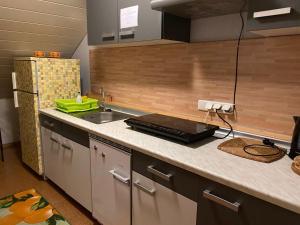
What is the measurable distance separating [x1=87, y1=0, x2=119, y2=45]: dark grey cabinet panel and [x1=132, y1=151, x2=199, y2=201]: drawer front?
1.04m

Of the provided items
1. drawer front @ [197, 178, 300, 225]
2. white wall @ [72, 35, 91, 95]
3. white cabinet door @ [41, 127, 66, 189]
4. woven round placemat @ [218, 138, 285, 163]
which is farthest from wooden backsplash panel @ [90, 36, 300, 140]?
white cabinet door @ [41, 127, 66, 189]

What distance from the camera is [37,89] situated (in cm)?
232

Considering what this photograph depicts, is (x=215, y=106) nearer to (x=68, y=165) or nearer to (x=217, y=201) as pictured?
(x=217, y=201)

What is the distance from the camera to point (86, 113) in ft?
7.25

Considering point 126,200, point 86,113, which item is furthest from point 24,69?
point 126,200

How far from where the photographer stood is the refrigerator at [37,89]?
7.62 ft

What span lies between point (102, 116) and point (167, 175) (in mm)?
1149

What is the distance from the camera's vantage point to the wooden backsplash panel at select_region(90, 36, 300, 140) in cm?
136

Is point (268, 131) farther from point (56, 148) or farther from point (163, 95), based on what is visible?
point (56, 148)

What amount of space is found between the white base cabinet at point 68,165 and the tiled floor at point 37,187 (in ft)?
0.40

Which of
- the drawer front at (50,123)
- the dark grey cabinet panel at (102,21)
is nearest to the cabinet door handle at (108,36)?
the dark grey cabinet panel at (102,21)

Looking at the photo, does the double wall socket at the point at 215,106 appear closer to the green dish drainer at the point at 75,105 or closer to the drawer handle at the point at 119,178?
the drawer handle at the point at 119,178

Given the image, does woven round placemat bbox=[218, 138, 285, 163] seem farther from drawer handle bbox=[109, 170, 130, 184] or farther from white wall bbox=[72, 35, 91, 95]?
white wall bbox=[72, 35, 91, 95]

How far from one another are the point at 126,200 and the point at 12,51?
7.25ft
